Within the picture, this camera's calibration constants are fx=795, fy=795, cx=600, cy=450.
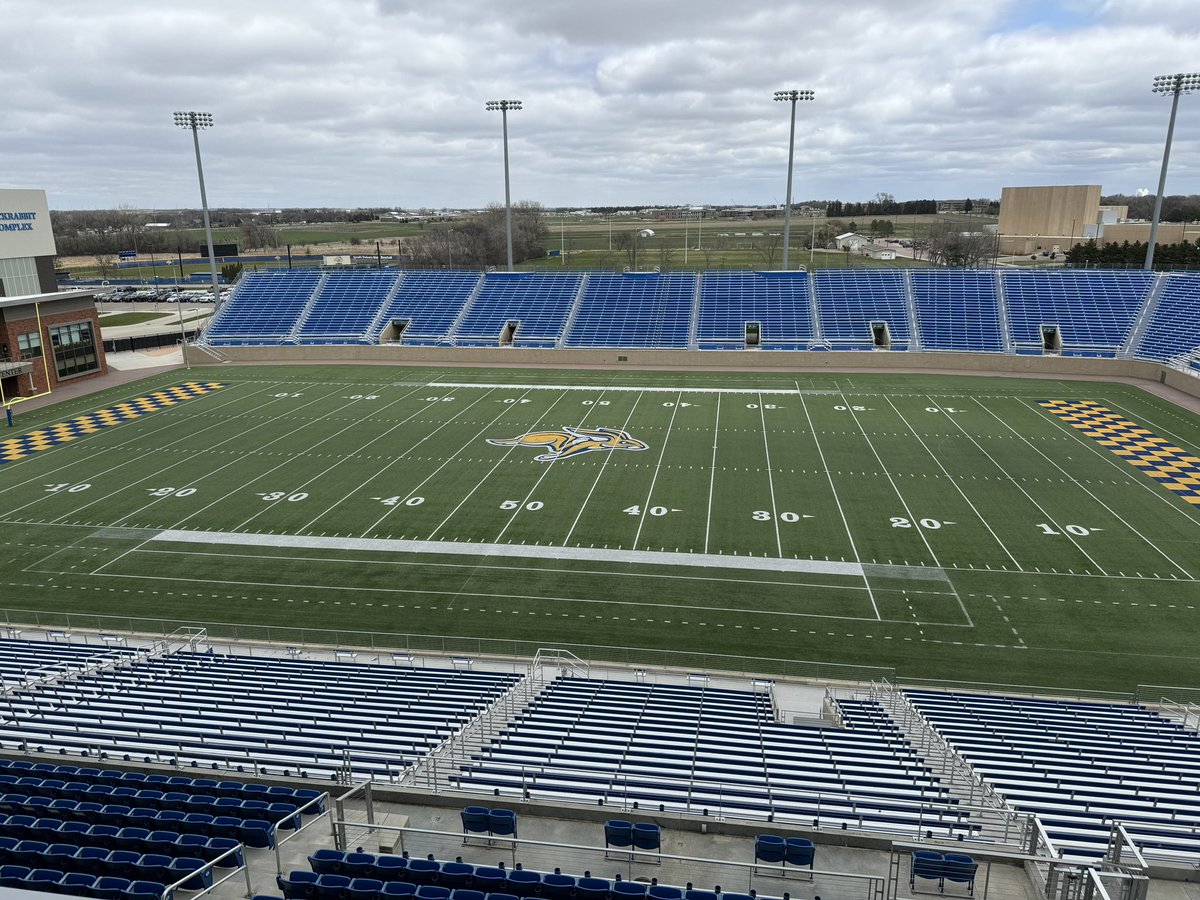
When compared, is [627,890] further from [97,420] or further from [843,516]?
[97,420]

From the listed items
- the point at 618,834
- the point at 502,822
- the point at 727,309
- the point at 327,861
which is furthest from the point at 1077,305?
the point at 327,861

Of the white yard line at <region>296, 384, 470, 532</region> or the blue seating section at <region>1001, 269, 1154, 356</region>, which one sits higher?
the blue seating section at <region>1001, 269, 1154, 356</region>

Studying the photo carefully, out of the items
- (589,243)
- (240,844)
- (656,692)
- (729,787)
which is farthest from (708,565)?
(589,243)

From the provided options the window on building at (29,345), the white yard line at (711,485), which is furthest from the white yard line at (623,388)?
the window on building at (29,345)

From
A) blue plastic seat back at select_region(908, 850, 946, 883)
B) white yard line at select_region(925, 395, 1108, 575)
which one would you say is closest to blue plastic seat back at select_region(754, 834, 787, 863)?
blue plastic seat back at select_region(908, 850, 946, 883)

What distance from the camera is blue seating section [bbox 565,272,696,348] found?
49875 mm

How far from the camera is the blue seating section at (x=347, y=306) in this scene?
52.3 meters

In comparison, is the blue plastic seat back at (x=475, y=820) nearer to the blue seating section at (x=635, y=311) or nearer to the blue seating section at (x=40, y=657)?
the blue seating section at (x=40, y=657)

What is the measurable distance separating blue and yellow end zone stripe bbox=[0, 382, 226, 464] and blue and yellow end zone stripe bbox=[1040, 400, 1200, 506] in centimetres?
4036

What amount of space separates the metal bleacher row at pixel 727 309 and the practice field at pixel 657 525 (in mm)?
10323

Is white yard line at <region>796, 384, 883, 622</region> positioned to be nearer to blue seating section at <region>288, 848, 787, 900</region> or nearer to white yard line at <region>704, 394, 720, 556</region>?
white yard line at <region>704, 394, 720, 556</region>

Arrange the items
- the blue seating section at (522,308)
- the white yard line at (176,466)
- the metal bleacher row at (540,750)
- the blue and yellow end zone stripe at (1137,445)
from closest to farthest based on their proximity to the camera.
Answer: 1. the metal bleacher row at (540,750)
2. the white yard line at (176,466)
3. the blue and yellow end zone stripe at (1137,445)
4. the blue seating section at (522,308)

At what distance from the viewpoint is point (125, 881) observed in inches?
252

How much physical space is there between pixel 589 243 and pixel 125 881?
11667cm
